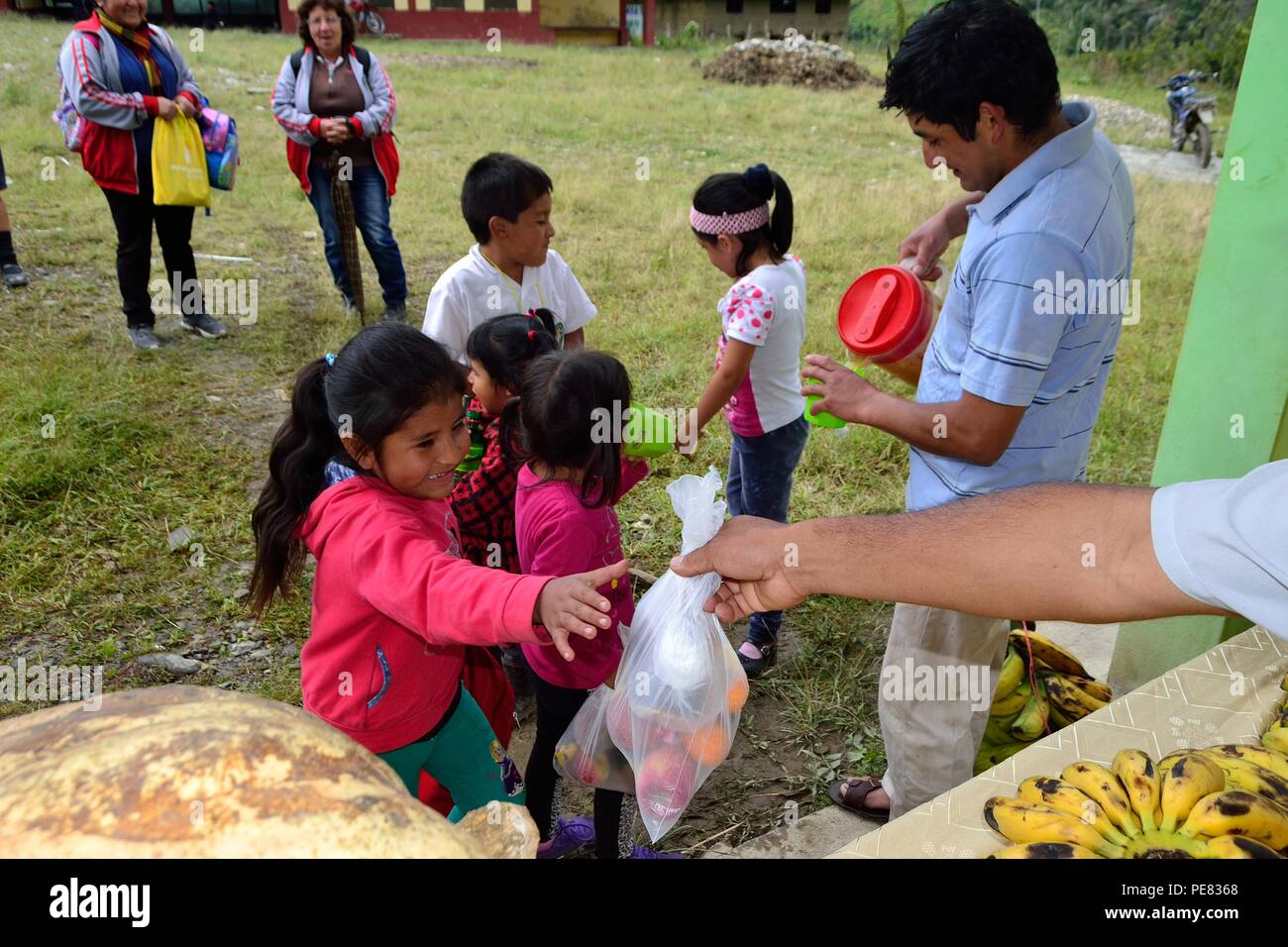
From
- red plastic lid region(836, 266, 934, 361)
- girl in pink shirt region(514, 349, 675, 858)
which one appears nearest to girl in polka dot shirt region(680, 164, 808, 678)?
red plastic lid region(836, 266, 934, 361)

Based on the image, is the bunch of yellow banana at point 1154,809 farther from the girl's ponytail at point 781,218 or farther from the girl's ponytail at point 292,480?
the girl's ponytail at point 781,218

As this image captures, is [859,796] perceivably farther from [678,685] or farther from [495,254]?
[495,254]

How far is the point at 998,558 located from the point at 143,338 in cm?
552

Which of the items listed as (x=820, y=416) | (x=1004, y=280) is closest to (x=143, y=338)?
(x=820, y=416)

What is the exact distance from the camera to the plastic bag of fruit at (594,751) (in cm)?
226

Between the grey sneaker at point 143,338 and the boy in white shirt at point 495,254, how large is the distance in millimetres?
3303

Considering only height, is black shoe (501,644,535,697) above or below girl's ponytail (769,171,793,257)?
below

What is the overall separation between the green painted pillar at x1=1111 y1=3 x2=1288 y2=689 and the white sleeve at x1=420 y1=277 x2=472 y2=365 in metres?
2.37

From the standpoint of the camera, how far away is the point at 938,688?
241cm

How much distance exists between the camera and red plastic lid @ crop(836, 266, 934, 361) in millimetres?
2539

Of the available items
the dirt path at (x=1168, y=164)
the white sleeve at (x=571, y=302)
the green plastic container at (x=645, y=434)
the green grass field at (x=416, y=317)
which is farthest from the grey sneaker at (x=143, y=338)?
the dirt path at (x=1168, y=164)

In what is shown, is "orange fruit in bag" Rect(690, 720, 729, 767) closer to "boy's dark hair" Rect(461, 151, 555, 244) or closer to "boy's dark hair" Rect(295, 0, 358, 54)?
"boy's dark hair" Rect(461, 151, 555, 244)
